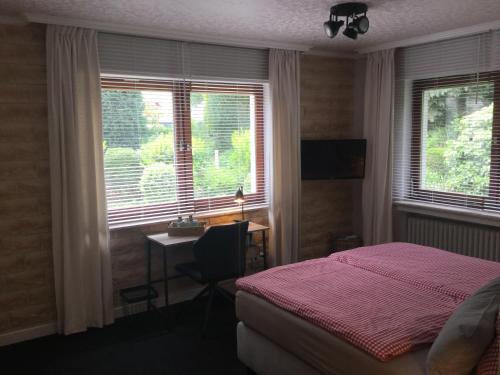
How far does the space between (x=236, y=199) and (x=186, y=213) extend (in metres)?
0.51

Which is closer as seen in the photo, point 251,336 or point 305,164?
point 251,336

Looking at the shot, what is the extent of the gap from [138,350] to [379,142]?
3208mm

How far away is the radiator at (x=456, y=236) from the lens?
13.6 feet

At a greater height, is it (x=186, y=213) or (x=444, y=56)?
(x=444, y=56)

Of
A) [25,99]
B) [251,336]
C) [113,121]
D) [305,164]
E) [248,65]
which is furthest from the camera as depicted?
[305,164]

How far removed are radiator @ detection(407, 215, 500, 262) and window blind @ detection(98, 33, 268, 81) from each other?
2262 mm

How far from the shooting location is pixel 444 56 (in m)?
4.40

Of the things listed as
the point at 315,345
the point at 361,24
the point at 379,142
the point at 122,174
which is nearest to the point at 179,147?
the point at 122,174

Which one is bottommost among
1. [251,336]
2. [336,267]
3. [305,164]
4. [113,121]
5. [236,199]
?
[251,336]

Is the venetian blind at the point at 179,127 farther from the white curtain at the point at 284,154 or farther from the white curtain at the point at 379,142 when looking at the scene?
the white curtain at the point at 379,142

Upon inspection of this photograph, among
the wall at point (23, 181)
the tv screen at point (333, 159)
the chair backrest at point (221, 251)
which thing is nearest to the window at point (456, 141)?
the tv screen at point (333, 159)

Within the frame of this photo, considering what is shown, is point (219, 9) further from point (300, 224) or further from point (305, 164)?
point (300, 224)

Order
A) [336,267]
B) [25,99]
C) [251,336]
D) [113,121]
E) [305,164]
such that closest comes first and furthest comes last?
[251,336]
[336,267]
[25,99]
[113,121]
[305,164]

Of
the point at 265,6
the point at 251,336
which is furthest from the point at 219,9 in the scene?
the point at 251,336
